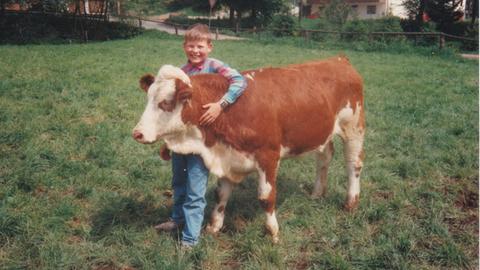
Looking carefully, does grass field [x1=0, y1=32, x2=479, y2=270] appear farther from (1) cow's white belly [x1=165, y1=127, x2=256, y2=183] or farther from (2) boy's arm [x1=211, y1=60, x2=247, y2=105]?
(2) boy's arm [x1=211, y1=60, x2=247, y2=105]

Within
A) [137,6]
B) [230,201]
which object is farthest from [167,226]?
[137,6]

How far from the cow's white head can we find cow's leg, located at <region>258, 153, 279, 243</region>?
0.86m

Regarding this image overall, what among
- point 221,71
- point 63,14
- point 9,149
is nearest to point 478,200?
point 221,71

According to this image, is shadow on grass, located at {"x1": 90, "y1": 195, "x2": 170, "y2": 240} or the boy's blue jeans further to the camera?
shadow on grass, located at {"x1": 90, "y1": 195, "x2": 170, "y2": 240}

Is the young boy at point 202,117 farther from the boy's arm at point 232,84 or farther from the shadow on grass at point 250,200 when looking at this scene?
the shadow on grass at point 250,200

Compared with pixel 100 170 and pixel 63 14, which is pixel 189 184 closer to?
pixel 100 170

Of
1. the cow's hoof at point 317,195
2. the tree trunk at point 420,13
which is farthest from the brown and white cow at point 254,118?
the tree trunk at point 420,13

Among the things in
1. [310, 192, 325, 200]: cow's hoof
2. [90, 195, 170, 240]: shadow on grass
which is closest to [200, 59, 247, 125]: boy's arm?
[90, 195, 170, 240]: shadow on grass

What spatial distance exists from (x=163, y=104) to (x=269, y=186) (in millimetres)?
1211

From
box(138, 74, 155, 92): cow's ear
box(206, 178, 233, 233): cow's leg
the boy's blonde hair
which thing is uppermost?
the boy's blonde hair

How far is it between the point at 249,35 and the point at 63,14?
44.5 feet

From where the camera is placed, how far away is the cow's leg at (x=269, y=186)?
12.3ft

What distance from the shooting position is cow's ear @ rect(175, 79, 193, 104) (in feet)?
10.6

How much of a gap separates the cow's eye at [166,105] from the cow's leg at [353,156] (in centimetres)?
214
